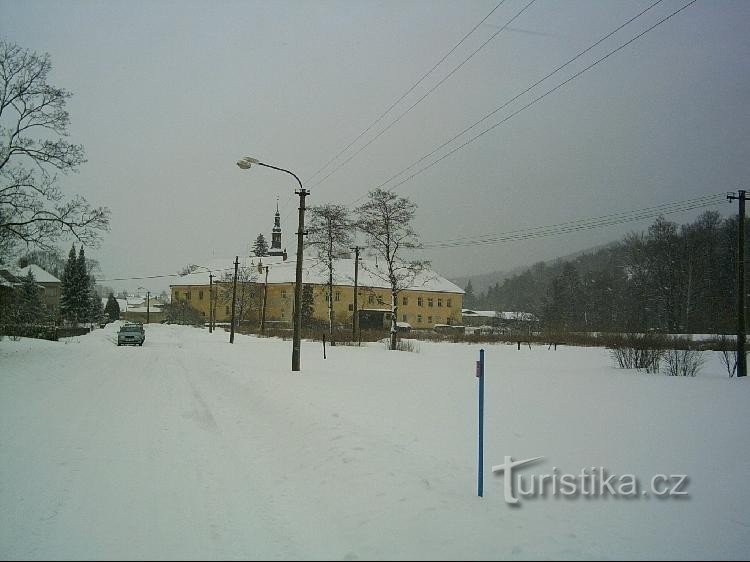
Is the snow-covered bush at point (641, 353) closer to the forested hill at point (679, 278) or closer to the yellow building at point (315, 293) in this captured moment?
the forested hill at point (679, 278)

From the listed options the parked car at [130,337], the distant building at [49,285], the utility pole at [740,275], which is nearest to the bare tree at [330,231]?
the parked car at [130,337]

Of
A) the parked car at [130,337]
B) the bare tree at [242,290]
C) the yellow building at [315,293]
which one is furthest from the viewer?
the yellow building at [315,293]

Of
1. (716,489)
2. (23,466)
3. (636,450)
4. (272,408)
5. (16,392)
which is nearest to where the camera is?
(716,489)

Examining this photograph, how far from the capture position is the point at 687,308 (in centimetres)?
5666

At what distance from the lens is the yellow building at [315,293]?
279 feet

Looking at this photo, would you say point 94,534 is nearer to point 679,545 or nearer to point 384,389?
point 679,545

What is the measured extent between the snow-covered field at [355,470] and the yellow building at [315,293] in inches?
2677

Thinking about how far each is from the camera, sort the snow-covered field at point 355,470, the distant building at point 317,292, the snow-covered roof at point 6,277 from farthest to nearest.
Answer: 1. the distant building at point 317,292
2. the snow-covered roof at point 6,277
3. the snow-covered field at point 355,470

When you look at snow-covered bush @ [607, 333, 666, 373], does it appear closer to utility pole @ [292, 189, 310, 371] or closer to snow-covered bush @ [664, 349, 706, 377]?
snow-covered bush @ [664, 349, 706, 377]

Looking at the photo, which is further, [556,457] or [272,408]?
[272,408]

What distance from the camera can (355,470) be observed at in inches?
261

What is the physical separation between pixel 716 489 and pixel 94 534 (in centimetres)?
682

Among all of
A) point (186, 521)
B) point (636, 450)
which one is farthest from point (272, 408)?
point (636, 450)

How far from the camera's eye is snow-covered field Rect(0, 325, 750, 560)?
14.8ft
